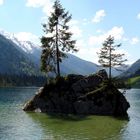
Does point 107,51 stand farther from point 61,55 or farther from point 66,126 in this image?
point 66,126

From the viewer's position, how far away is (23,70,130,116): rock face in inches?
2840

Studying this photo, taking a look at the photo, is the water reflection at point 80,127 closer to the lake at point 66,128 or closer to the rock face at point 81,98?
the lake at point 66,128

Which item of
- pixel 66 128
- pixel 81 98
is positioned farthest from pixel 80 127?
pixel 81 98

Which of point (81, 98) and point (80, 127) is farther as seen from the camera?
point (81, 98)

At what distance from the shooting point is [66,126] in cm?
5412

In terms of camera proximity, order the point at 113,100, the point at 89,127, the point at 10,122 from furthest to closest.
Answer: the point at 113,100, the point at 10,122, the point at 89,127

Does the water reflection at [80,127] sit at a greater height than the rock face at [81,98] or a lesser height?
lesser

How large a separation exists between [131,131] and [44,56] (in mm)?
36558

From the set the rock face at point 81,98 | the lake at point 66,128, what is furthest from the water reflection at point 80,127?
A: the rock face at point 81,98

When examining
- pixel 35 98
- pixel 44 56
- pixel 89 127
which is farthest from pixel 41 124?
pixel 44 56

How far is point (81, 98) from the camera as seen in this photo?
239 ft

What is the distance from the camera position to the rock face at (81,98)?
72125mm

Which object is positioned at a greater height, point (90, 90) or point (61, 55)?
point (61, 55)

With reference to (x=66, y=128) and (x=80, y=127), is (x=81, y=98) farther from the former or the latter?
(x=66, y=128)
